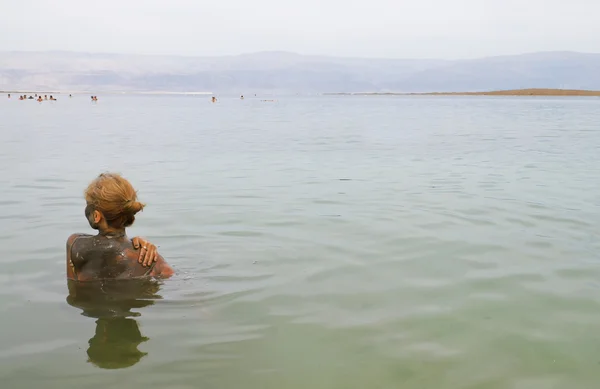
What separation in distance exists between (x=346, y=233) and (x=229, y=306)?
11.4 feet

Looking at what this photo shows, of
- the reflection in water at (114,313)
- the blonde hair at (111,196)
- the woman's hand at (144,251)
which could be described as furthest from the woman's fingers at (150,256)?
the blonde hair at (111,196)

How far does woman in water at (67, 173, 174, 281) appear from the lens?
6.36 meters

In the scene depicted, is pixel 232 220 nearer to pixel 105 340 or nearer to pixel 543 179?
pixel 105 340

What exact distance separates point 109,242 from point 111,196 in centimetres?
66

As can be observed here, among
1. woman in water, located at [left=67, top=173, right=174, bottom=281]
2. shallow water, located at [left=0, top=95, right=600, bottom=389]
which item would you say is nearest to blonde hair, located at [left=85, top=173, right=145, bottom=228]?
woman in water, located at [left=67, top=173, right=174, bottom=281]

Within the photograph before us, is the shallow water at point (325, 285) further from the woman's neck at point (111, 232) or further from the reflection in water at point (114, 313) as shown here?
the woman's neck at point (111, 232)

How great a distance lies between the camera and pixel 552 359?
17.1 feet

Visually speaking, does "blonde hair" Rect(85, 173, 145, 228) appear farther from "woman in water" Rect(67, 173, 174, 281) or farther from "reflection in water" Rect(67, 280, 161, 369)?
"reflection in water" Rect(67, 280, 161, 369)

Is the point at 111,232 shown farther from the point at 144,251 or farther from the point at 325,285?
the point at 325,285

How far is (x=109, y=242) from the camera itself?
22.1 feet

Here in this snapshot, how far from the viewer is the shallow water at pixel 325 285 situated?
16.5 ft

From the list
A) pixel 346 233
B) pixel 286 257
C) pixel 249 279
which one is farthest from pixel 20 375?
pixel 346 233

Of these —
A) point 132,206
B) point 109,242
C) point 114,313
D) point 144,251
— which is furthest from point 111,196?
point 114,313

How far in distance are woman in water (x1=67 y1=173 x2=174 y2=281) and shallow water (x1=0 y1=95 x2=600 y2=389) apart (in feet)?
1.34
